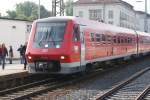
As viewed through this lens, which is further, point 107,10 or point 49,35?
point 107,10

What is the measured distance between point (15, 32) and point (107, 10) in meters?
56.4

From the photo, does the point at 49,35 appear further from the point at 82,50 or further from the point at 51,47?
the point at 82,50

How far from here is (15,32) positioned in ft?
142

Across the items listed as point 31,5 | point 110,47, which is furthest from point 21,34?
point 31,5

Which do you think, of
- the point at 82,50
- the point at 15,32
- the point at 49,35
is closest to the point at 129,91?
the point at 82,50

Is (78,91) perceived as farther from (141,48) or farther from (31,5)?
(31,5)

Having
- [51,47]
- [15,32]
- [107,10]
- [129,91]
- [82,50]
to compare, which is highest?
[107,10]

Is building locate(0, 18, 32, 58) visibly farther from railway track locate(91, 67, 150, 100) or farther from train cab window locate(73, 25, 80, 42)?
train cab window locate(73, 25, 80, 42)

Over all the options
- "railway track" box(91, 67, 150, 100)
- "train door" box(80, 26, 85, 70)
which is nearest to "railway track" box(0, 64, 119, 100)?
"train door" box(80, 26, 85, 70)

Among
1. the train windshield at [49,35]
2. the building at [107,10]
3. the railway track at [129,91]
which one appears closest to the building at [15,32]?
the train windshield at [49,35]

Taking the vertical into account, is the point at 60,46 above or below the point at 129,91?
above

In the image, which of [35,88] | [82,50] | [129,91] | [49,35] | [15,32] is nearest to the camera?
[129,91]

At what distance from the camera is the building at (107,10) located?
317ft

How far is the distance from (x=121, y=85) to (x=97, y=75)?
189 inches
